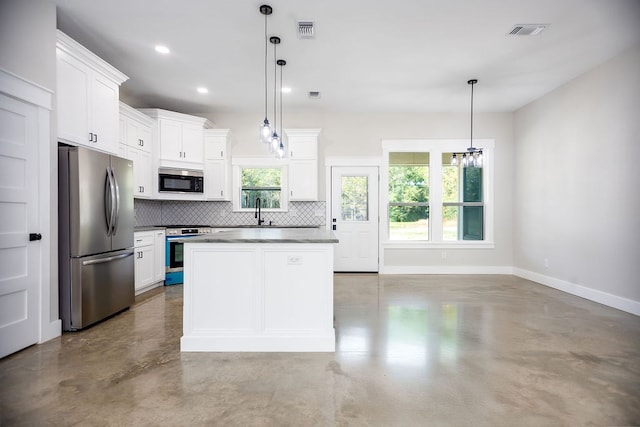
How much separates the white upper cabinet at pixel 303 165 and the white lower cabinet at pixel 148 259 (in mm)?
2282

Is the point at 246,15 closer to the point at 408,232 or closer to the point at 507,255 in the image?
the point at 408,232

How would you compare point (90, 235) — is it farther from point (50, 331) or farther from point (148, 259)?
point (148, 259)

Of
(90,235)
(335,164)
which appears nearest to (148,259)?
(90,235)

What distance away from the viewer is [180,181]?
525 centimetres

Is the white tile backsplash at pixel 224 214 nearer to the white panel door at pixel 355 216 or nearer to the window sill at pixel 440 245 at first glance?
the white panel door at pixel 355 216

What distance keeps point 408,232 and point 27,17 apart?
5.77m

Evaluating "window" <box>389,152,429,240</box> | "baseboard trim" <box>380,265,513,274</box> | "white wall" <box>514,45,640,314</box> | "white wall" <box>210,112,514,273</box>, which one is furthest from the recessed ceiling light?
"white wall" <box>514,45,640,314</box>

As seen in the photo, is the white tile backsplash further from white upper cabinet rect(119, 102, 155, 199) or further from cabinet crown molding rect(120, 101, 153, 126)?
cabinet crown molding rect(120, 101, 153, 126)

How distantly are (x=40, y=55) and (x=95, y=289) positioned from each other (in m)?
2.20

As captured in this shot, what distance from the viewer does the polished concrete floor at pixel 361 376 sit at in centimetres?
178

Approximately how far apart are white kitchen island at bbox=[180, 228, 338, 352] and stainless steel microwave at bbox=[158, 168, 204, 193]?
115 inches

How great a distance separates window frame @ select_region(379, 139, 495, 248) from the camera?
19.5 feet

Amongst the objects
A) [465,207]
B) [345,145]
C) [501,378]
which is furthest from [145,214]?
[465,207]

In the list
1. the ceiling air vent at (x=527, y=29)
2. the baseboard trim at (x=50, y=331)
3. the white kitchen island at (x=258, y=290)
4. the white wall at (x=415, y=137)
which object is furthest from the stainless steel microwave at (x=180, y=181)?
the ceiling air vent at (x=527, y=29)
